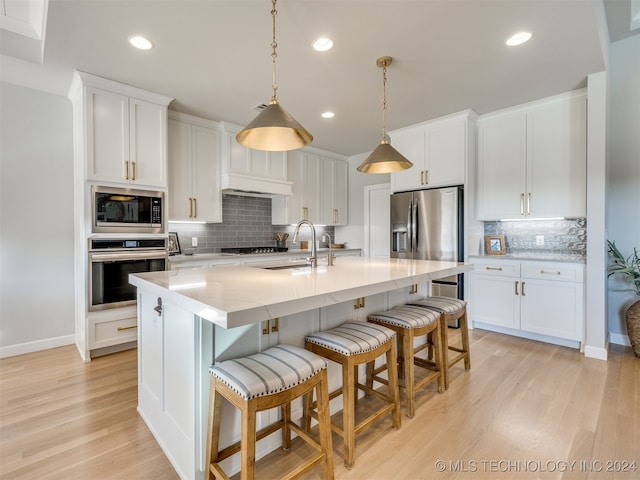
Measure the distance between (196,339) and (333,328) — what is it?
82 cm

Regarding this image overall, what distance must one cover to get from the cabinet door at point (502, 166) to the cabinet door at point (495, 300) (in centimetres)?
75

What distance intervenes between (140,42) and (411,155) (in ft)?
10.4

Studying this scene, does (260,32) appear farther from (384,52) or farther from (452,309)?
(452,309)

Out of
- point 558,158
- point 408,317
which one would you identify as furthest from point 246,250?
point 558,158

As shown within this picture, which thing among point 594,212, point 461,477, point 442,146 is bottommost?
point 461,477

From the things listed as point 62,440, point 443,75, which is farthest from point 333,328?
point 443,75

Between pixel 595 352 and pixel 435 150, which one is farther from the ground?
pixel 435 150

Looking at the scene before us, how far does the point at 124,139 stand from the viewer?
296cm

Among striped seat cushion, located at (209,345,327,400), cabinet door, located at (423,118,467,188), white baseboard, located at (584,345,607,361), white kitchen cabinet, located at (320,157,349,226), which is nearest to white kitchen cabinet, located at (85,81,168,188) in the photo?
striped seat cushion, located at (209,345,327,400)

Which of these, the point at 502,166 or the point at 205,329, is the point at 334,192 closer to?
the point at 502,166

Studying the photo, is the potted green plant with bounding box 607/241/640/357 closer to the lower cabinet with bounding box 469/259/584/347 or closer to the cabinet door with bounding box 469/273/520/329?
the lower cabinet with bounding box 469/259/584/347

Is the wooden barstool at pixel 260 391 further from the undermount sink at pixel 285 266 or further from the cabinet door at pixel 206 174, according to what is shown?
the cabinet door at pixel 206 174

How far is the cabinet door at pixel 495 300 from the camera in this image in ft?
11.1

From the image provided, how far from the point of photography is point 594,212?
2859 mm
